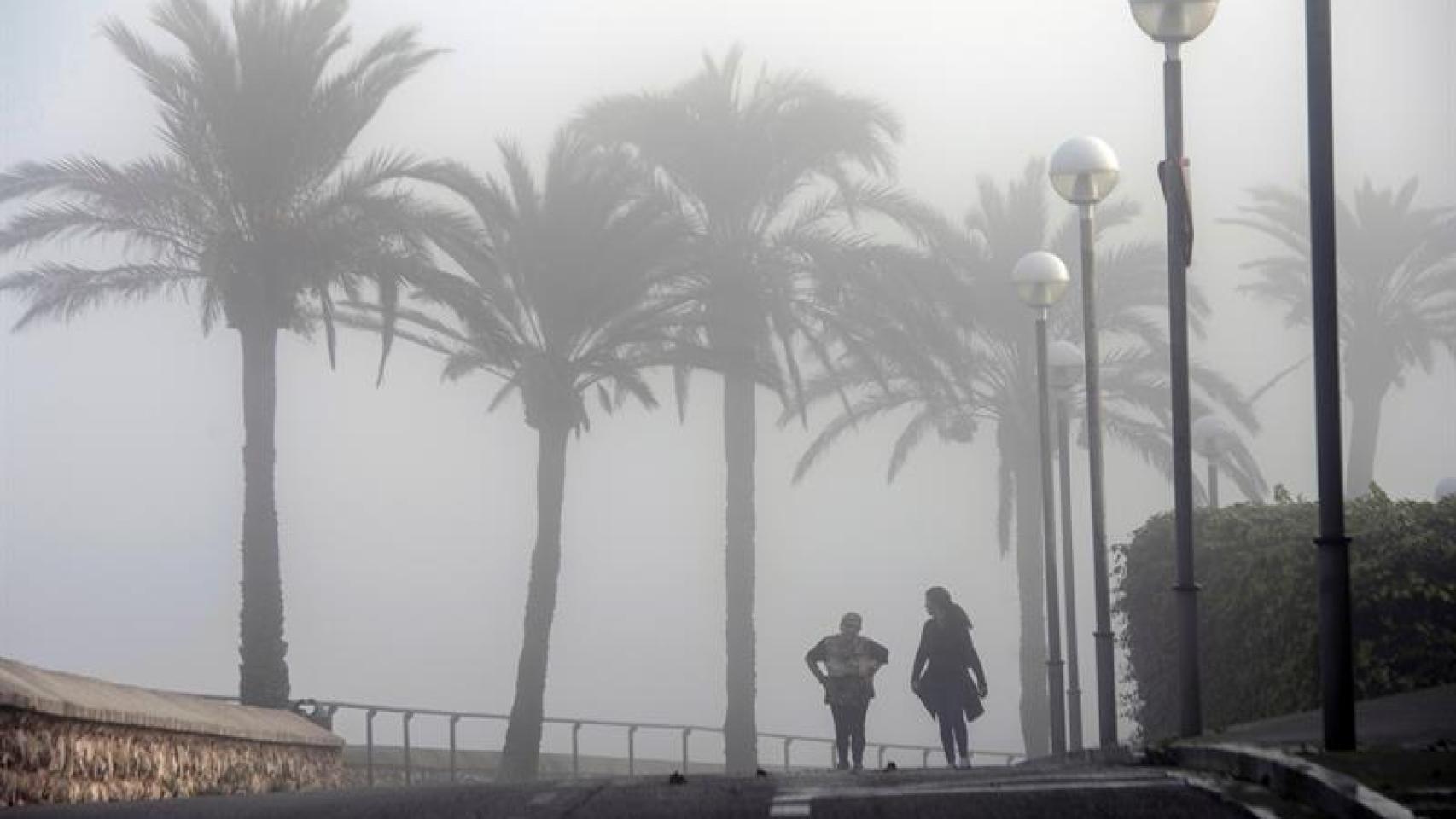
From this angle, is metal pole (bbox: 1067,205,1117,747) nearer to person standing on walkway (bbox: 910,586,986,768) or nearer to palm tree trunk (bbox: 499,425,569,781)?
person standing on walkway (bbox: 910,586,986,768)

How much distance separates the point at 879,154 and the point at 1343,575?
97.7ft

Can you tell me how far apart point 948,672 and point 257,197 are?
43.9 feet

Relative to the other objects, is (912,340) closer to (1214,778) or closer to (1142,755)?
(1142,755)

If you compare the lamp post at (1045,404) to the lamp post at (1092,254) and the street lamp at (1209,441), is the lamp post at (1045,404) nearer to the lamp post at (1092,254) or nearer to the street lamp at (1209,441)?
the lamp post at (1092,254)

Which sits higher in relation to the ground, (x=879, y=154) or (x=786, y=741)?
(x=879, y=154)

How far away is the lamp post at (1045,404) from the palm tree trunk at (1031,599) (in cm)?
1799

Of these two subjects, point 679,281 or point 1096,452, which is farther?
point 679,281

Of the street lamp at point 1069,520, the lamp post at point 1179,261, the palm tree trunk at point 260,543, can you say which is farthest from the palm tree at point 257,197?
the lamp post at point 1179,261

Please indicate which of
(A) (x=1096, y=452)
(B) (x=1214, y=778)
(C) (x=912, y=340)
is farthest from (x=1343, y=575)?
(C) (x=912, y=340)

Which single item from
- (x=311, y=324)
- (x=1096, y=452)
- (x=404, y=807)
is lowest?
(x=404, y=807)

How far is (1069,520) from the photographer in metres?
29.1

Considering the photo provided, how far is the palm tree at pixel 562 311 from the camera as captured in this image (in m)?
37.6

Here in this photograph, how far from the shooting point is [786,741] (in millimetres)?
40531

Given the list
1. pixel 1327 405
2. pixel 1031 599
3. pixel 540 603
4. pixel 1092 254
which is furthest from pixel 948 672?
pixel 1031 599
